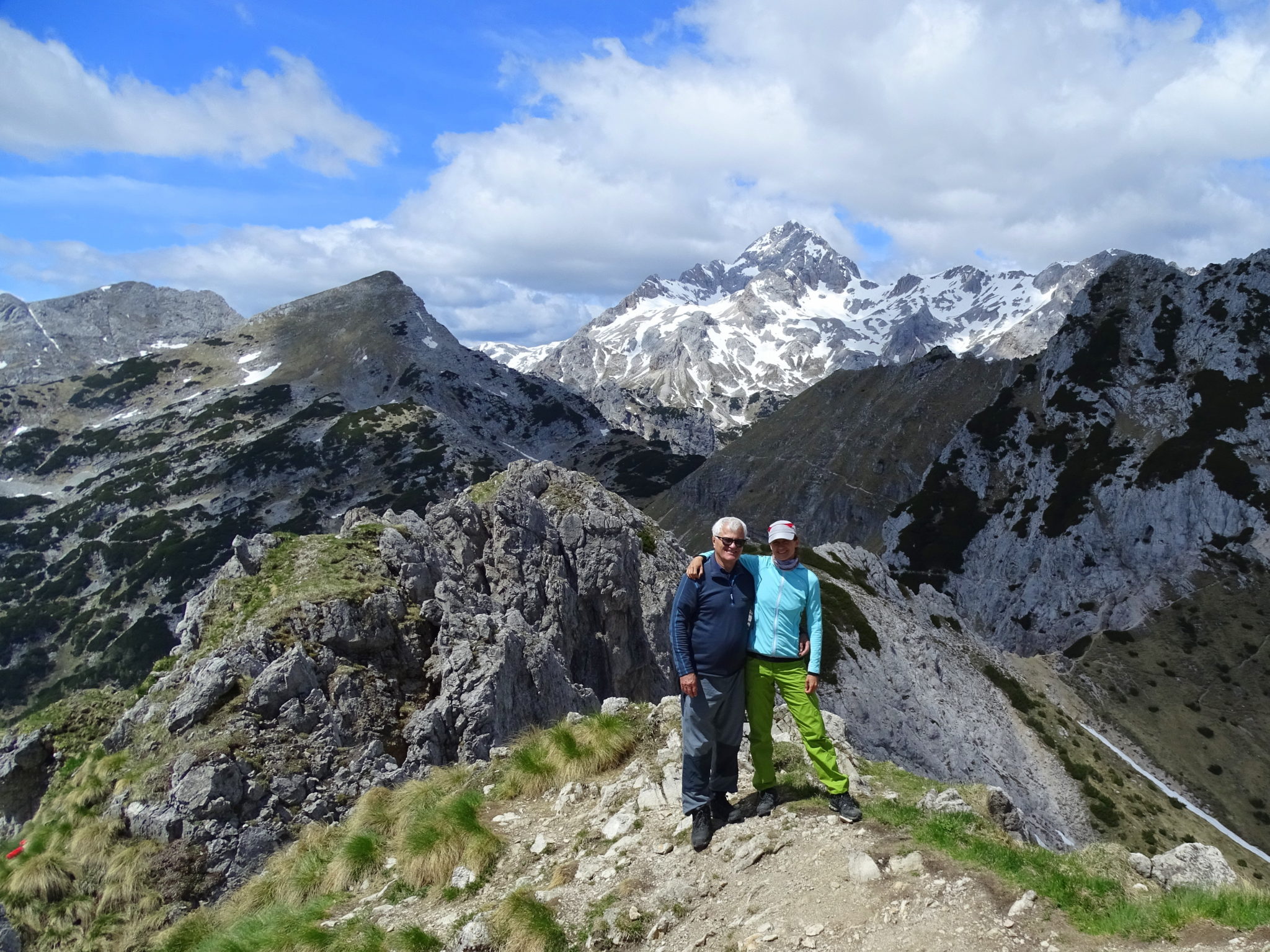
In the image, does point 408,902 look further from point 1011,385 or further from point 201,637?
point 1011,385

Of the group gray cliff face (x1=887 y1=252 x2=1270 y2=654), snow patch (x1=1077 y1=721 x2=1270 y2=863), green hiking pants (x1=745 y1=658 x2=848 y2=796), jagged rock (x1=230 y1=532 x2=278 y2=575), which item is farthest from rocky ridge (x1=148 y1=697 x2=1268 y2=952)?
gray cliff face (x1=887 y1=252 x2=1270 y2=654)

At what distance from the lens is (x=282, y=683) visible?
17859 mm

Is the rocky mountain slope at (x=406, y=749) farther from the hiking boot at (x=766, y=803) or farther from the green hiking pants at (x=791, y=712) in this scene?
the green hiking pants at (x=791, y=712)

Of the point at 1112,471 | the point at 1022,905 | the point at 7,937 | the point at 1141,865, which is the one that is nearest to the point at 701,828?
the point at 1022,905

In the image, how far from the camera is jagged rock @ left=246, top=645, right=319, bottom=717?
17484 mm

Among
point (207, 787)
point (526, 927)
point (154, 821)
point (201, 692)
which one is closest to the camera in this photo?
point (526, 927)

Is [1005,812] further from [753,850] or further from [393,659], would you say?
[393,659]

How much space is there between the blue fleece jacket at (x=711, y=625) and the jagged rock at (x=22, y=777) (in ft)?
59.4

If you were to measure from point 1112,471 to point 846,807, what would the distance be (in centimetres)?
11636

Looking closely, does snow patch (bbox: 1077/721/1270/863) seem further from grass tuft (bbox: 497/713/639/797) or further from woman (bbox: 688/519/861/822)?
woman (bbox: 688/519/861/822)

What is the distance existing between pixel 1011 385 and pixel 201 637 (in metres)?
144

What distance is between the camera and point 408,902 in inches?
391

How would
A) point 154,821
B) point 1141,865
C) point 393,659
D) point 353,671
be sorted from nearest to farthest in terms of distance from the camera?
point 1141,865, point 154,821, point 353,671, point 393,659

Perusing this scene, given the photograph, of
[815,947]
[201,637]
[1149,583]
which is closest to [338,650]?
[201,637]
